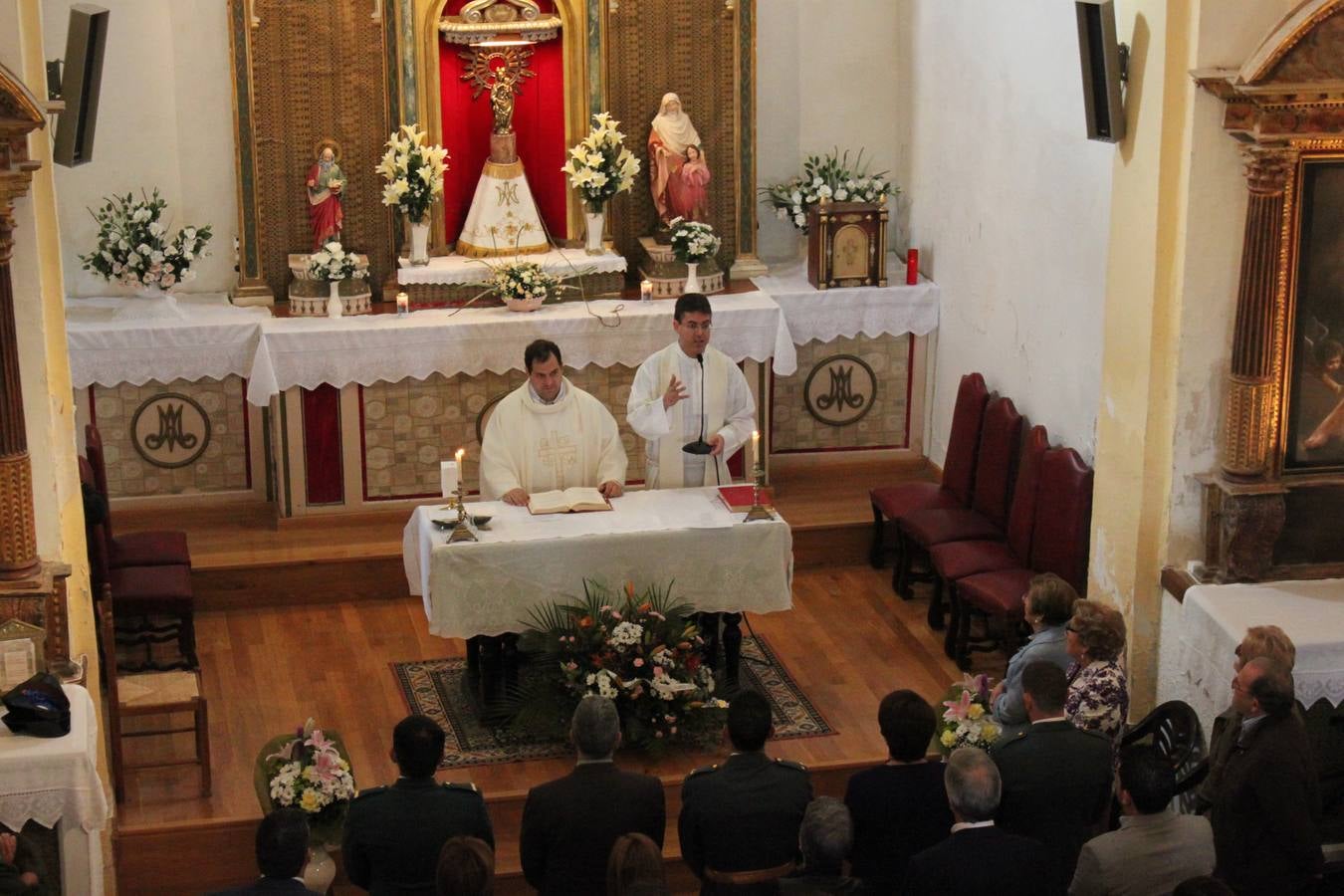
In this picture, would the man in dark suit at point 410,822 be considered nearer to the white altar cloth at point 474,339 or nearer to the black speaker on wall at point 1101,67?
the black speaker on wall at point 1101,67

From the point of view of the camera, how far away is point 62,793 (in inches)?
280

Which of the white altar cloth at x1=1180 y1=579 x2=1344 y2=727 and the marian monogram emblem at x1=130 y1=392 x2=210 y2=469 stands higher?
the marian monogram emblem at x1=130 y1=392 x2=210 y2=469

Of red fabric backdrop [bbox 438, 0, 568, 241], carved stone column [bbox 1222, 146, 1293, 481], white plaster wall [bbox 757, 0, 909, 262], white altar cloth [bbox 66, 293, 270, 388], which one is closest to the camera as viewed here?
carved stone column [bbox 1222, 146, 1293, 481]

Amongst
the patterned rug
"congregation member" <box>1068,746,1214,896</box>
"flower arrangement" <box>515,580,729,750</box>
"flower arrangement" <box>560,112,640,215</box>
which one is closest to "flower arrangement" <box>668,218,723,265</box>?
"flower arrangement" <box>560,112,640,215</box>

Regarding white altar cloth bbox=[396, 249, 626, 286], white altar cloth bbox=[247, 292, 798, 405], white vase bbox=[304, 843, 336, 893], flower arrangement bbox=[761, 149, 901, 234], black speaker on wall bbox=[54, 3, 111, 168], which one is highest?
black speaker on wall bbox=[54, 3, 111, 168]

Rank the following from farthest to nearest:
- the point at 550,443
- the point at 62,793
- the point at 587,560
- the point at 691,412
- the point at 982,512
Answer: the point at 982,512
the point at 691,412
the point at 550,443
the point at 587,560
the point at 62,793

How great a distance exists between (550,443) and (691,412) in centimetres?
80

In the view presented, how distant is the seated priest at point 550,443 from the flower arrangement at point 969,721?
2.20 metres

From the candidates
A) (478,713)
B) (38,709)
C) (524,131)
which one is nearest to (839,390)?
(524,131)

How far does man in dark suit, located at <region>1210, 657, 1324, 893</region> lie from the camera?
6715 mm

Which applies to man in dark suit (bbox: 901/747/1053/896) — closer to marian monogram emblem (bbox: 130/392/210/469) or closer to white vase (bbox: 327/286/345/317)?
white vase (bbox: 327/286/345/317)

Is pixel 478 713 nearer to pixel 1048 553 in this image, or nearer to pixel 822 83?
pixel 1048 553

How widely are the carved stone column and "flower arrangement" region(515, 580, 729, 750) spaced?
251 cm

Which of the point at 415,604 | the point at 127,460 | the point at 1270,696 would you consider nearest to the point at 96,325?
the point at 127,460
